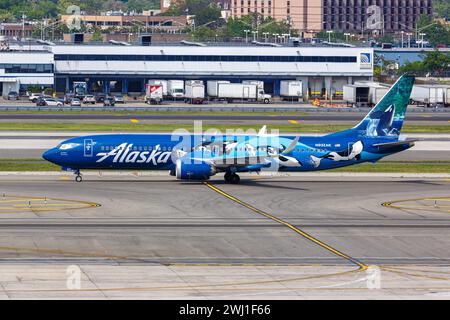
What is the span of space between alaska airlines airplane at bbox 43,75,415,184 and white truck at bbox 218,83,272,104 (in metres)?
98.6

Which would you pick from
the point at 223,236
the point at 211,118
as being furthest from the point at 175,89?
the point at 223,236

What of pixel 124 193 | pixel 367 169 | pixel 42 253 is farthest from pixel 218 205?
pixel 367 169

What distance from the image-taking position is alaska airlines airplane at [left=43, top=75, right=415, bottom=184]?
70.0 meters

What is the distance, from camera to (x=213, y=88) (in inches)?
6900

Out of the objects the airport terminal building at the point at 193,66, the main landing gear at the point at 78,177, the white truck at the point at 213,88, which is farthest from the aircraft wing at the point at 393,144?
the airport terminal building at the point at 193,66

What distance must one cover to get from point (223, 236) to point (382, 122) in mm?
30092

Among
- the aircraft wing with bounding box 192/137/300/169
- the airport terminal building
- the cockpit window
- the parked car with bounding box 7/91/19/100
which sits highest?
the airport terminal building

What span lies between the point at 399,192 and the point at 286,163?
9.40 m

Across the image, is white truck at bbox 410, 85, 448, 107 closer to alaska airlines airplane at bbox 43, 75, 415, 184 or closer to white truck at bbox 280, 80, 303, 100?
white truck at bbox 280, 80, 303, 100

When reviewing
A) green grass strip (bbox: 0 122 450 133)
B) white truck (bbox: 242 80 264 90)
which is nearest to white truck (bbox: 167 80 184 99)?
white truck (bbox: 242 80 264 90)

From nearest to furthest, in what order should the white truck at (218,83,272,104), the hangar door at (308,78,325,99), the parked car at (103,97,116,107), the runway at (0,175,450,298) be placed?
the runway at (0,175,450,298)
the parked car at (103,97,116,107)
the white truck at (218,83,272,104)
the hangar door at (308,78,325,99)

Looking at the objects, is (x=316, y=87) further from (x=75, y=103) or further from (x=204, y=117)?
(x=204, y=117)

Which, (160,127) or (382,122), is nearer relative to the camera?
(382,122)

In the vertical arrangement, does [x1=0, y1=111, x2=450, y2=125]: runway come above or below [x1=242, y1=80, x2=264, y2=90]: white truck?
below
